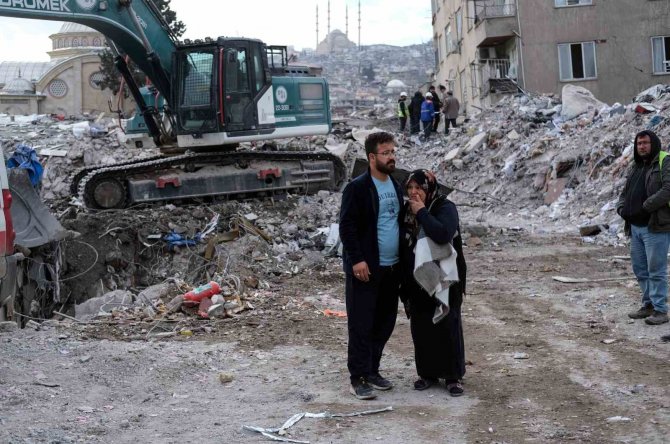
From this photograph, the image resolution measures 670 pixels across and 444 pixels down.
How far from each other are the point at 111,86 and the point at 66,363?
49357 millimetres

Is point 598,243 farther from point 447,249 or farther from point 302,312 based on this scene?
point 447,249

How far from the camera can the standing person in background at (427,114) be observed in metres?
28.5

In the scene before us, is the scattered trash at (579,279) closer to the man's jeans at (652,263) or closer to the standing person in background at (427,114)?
the man's jeans at (652,263)

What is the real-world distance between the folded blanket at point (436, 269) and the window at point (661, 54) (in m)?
30.4

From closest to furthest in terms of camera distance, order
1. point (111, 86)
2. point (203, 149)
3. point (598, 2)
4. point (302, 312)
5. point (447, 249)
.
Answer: point (447, 249)
point (302, 312)
point (203, 149)
point (598, 2)
point (111, 86)

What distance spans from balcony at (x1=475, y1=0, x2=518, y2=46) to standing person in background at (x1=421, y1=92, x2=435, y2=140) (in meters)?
6.62

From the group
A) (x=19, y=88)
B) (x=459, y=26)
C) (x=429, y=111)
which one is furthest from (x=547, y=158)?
(x=19, y=88)

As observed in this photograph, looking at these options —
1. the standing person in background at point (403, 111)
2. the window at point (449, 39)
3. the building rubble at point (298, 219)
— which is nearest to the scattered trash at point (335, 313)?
the building rubble at point (298, 219)

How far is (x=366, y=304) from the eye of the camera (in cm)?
628

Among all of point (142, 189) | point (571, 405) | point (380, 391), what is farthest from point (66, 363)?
point (142, 189)

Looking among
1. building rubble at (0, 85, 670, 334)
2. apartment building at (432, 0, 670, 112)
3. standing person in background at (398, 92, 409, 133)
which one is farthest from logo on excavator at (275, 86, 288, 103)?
apartment building at (432, 0, 670, 112)

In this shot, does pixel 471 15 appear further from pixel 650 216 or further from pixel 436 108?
pixel 650 216

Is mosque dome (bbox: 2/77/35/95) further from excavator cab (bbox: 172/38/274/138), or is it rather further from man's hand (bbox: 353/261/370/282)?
man's hand (bbox: 353/261/370/282)

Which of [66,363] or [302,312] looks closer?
[66,363]
